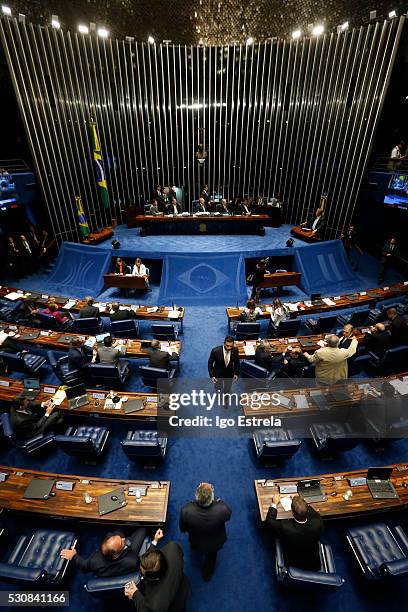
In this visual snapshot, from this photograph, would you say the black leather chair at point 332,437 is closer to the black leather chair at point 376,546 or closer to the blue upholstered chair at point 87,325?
the black leather chair at point 376,546

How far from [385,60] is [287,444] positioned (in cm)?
1286

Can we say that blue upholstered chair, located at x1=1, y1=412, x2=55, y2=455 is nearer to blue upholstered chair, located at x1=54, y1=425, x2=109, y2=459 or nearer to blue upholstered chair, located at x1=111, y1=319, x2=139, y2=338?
blue upholstered chair, located at x1=54, y1=425, x2=109, y2=459

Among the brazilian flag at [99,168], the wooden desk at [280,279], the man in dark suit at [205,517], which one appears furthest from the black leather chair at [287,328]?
the brazilian flag at [99,168]

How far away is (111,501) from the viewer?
3.74 meters

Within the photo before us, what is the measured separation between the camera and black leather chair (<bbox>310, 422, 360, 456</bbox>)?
451 cm

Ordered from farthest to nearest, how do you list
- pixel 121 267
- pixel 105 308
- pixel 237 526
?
1. pixel 121 267
2. pixel 105 308
3. pixel 237 526

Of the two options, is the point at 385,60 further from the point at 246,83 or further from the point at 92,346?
the point at 92,346

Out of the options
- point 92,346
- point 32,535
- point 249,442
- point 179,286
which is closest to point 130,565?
Result: point 32,535

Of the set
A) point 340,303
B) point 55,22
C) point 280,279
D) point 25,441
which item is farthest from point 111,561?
point 55,22

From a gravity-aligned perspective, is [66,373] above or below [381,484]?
below

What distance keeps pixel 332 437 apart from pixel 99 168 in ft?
→ 41.5

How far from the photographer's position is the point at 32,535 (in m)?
3.72

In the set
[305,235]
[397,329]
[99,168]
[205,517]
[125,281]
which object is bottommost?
[125,281]

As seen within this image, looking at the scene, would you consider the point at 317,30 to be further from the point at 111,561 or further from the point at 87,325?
the point at 111,561
